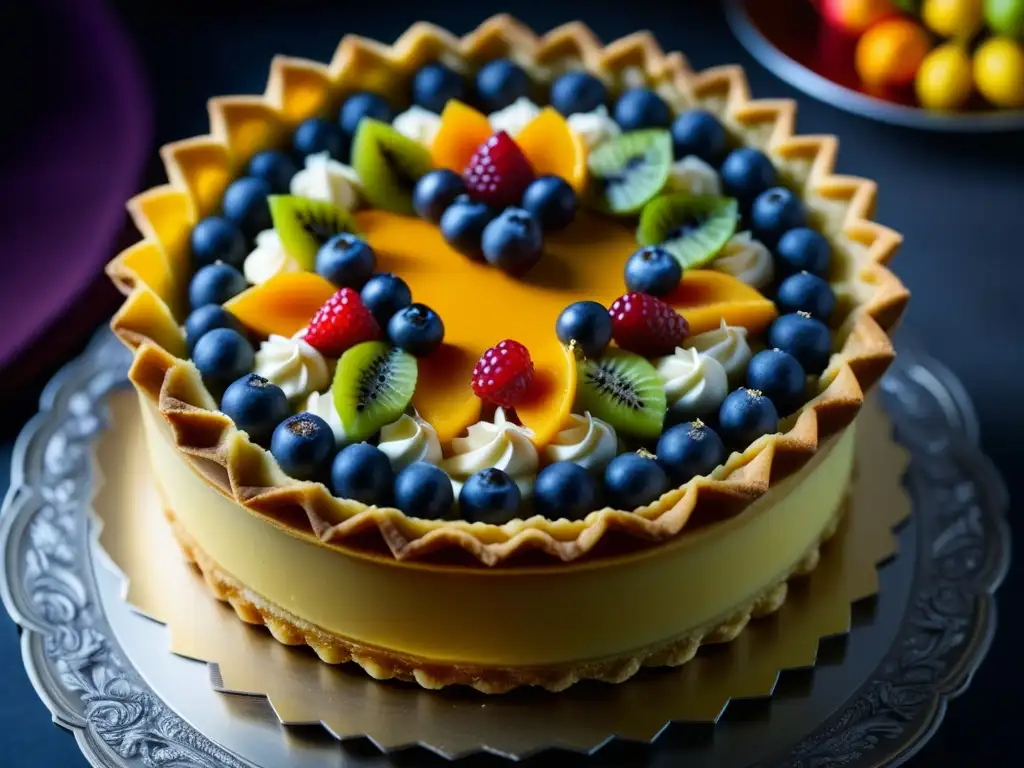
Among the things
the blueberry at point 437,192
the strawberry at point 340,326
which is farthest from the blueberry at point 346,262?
the blueberry at point 437,192

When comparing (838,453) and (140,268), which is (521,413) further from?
(140,268)

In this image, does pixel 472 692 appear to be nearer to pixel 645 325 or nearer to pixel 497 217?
pixel 645 325

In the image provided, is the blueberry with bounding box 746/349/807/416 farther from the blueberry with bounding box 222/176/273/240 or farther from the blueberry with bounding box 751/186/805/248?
the blueberry with bounding box 222/176/273/240

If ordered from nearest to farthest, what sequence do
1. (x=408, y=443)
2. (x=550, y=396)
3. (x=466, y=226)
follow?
(x=408, y=443)
(x=550, y=396)
(x=466, y=226)

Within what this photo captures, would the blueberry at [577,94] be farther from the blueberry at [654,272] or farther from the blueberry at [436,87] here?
the blueberry at [654,272]

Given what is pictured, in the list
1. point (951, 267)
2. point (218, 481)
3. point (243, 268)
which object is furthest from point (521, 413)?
point (951, 267)

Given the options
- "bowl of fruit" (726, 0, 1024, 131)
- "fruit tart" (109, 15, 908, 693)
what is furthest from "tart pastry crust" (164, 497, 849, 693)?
"bowl of fruit" (726, 0, 1024, 131)

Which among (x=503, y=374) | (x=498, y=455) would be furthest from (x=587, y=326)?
(x=498, y=455)
